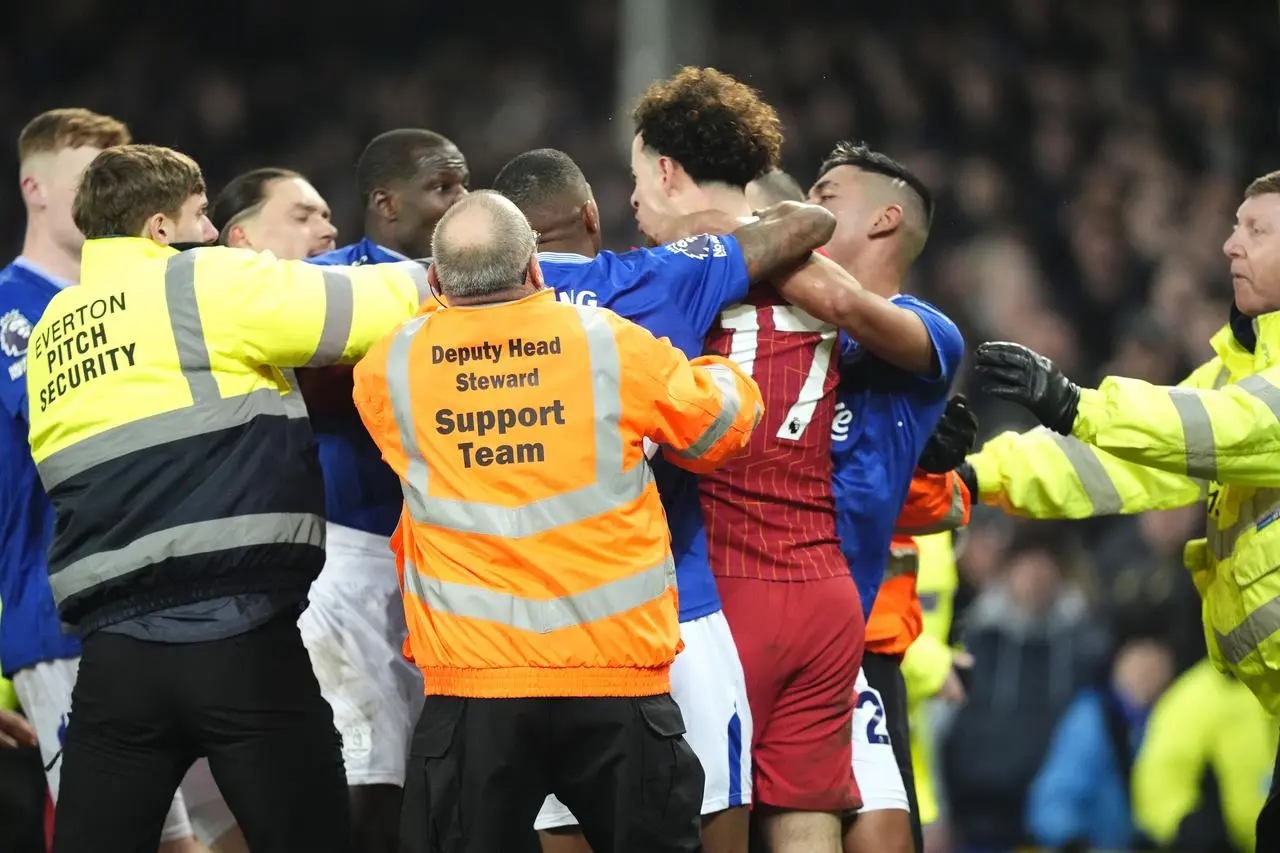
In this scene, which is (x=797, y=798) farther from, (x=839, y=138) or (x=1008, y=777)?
(x=839, y=138)

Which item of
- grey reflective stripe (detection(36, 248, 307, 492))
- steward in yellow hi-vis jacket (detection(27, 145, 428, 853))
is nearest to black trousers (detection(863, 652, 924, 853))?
steward in yellow hi-vis jacket (detection(27, 145, 428, 853))

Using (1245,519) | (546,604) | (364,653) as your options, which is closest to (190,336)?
(546,604)

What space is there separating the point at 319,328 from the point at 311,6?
1021cm

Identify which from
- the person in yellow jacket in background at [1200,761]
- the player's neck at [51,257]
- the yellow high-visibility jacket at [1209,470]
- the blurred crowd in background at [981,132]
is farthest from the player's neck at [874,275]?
the person in yellow jacket in background at [1200,761]

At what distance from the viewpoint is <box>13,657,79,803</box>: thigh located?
16.2 feet

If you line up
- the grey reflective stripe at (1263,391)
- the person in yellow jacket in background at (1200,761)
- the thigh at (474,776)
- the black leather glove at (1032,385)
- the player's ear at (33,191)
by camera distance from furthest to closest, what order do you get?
the person in yellow jacket in background at (1200,761), the player's ear at (33,191), the grey reflective stripe at (1263,391), the black leather glove at (1032,385), the thigh at (474,776)

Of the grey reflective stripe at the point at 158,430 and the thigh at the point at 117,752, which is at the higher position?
the grey reflective stripe at the point at 158,430

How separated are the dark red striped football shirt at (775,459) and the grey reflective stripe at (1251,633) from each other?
4.17 ft

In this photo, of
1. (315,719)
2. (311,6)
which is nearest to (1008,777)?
(315,719)

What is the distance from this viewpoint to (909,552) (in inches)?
213

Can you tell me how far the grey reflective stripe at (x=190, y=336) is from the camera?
400cm

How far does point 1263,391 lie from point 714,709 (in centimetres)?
173

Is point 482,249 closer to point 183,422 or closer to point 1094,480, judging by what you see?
point 183,422

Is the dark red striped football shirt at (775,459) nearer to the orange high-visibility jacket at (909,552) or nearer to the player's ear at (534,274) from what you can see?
the player's ear at (534,274)
